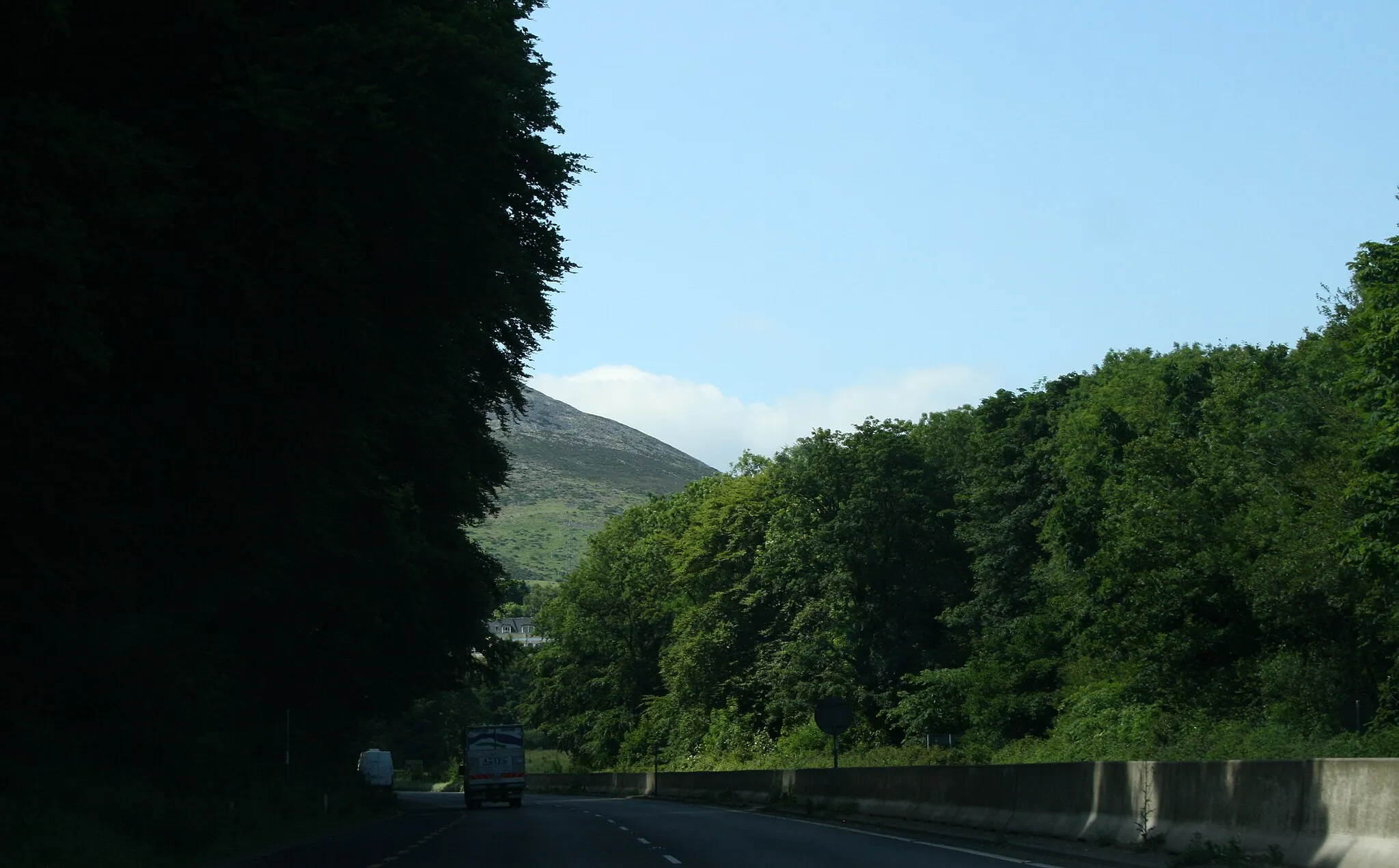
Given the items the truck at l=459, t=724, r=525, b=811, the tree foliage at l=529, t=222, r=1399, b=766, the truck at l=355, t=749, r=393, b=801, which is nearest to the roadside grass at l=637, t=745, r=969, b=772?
the tree foliage at l=529, t=222, r=1399, b=766

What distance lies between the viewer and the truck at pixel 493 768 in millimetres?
59375

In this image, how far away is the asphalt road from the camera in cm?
1898

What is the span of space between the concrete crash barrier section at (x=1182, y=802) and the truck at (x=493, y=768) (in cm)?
3081

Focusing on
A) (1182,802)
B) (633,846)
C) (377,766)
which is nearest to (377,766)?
(377,766)

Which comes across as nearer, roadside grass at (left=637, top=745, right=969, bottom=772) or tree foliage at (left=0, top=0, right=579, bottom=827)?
tree foliage at (left=0, top=0, right=579, bottom=827)

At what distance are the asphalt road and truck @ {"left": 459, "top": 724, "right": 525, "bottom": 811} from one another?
868 inches

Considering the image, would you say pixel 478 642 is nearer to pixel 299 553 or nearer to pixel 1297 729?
pixel 299 553

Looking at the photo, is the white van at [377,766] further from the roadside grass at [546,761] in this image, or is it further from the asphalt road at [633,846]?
the asphalt road at [633,846]

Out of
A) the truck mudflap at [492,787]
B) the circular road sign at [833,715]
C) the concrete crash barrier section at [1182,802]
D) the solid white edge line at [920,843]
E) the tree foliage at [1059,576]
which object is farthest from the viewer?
the truck mudflap at [492,787]

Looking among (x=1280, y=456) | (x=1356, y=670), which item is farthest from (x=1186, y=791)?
(x=1280, y=456)

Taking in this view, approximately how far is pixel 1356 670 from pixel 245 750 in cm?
3469

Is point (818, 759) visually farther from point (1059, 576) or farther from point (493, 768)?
point (1059, 576)

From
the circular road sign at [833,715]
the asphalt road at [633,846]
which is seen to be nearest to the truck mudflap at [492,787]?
the asphalt road at [633,846]

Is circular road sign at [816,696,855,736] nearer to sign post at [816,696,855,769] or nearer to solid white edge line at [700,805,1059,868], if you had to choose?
sign post at [816,696,855,769]
